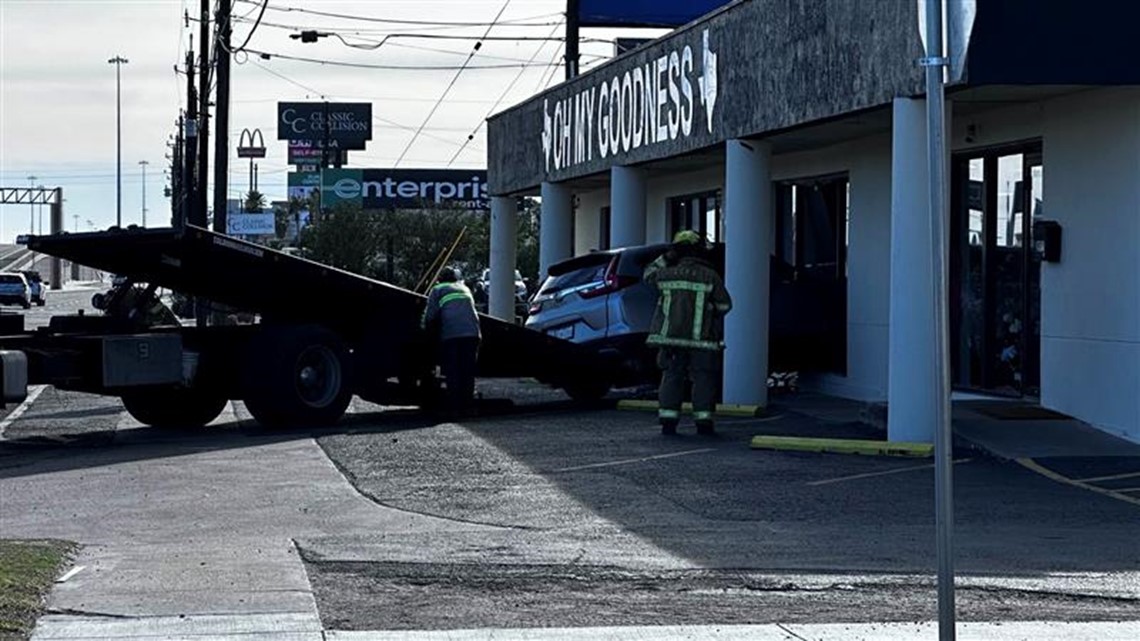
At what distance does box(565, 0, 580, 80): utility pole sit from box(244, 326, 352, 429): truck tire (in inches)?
559

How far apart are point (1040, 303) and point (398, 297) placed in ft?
21.3

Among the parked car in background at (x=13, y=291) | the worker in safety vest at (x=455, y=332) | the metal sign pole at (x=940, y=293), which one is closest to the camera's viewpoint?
the metal sign pole at (x=940, y=293)

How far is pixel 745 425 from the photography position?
17.7 m

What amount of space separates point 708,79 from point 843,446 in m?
5.95

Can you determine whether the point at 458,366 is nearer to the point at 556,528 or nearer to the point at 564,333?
the point at 564,333

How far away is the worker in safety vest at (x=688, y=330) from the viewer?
16281mm

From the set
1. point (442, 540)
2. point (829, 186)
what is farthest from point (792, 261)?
point (442, 540)

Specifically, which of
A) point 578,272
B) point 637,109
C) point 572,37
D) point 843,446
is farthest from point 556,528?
point 572,37

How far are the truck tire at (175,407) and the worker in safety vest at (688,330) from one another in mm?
5067

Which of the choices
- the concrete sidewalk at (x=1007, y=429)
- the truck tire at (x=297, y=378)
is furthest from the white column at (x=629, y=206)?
the truck tire at (x=297, y=378)

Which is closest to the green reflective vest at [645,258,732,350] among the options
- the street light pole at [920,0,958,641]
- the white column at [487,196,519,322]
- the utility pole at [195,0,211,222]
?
the street light pole at [920,0,958,641]

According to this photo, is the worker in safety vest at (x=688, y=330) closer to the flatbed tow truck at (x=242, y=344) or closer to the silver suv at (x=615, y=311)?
the silver suv at (x=615, y=311)

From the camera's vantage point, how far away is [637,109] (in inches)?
902

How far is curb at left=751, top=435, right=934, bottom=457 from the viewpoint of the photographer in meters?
14.7
